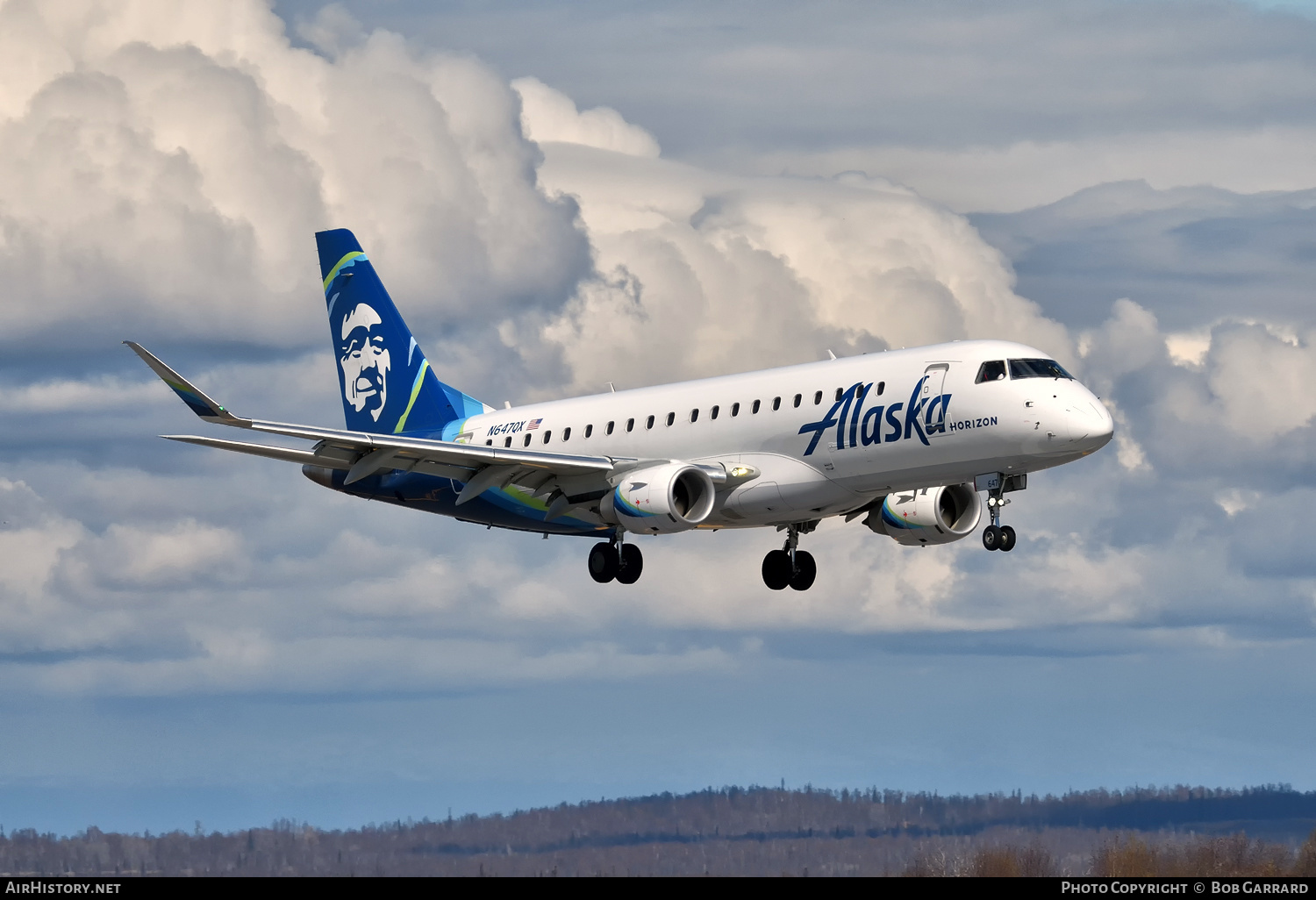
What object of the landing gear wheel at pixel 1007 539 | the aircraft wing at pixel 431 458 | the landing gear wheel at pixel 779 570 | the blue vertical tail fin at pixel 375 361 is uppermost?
the blue vertical tail fin at pixel 375 361

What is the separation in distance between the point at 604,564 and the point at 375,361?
Result: 15003mm

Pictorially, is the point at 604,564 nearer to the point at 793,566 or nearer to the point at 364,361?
the point at 793,566

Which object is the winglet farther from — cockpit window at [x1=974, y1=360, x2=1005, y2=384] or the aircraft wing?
cockpit window at [x1=974, y1=360, x2=1005, y2=384]

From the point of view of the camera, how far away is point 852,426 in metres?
57.4

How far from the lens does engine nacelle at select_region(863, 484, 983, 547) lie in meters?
62.8

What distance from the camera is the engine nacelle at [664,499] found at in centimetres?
5900

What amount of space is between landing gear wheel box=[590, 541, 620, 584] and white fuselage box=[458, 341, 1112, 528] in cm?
301

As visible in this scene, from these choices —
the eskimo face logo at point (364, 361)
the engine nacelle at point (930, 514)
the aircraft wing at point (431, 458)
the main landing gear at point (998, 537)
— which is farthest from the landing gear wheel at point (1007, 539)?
the eskimo face logo at point (364, 361)

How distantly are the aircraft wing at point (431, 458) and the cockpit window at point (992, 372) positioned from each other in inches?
439

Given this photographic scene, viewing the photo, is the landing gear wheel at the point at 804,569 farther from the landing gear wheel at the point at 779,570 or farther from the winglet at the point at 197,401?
the winglet at the point at 197,401

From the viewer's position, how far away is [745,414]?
197 ft

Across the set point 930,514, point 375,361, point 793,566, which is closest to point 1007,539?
point 930,514
